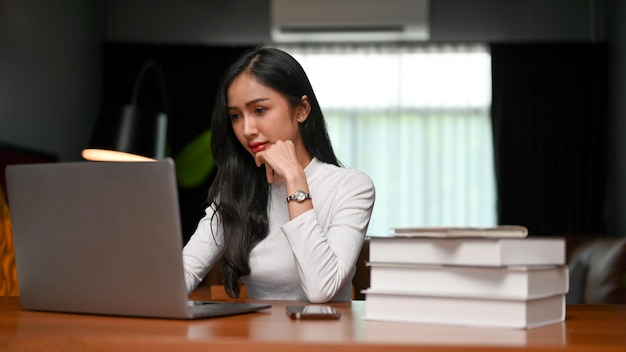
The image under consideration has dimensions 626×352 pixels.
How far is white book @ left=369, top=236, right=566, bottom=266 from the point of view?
42.7 inches

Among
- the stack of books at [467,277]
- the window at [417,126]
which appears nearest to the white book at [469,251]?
the stack of books at [467,277]

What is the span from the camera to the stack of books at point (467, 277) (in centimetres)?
108

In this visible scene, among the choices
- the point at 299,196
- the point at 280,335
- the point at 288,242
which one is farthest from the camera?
the point at 288,242

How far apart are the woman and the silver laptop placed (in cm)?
58

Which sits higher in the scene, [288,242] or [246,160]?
[246,160]

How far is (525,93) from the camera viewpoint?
225 inches

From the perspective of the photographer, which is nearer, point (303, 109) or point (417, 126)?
point (303, 109)

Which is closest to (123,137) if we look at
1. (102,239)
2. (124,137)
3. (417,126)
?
(124,137)

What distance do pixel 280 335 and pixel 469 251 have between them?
29 cm

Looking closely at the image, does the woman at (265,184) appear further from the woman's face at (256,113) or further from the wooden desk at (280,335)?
the wooden desk at (280,335)

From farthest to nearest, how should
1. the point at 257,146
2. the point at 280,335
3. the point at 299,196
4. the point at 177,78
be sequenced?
the point at 177,78
the point at 257,146
the point at 299,196
the point at 280,335

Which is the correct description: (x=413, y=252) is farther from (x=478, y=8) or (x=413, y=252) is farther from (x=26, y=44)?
(x=478, y=8)

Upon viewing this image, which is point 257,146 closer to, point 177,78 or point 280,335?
point 280,335

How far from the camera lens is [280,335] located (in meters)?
1.00
